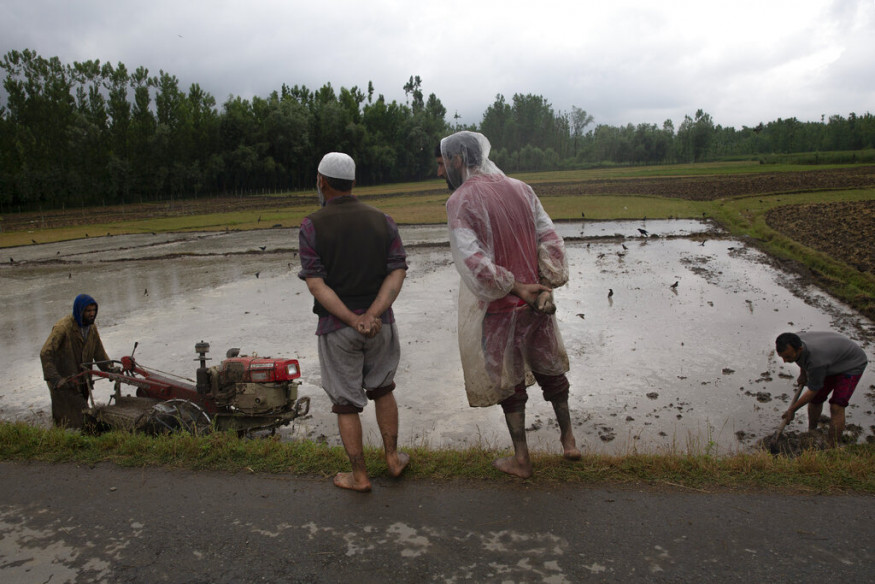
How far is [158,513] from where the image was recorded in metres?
3.08

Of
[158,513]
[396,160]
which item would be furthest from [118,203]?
[158,513]

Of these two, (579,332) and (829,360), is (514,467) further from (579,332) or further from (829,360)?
(579,332)

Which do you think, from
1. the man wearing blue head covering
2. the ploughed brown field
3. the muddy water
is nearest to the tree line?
the ploughed brown field

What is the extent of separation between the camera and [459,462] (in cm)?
356

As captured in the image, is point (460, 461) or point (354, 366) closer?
point (354, 366)

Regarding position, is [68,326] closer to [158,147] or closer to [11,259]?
[11,259]

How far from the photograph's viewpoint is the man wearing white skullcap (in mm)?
3271

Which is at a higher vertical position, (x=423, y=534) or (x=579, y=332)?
(x=423, y=534)

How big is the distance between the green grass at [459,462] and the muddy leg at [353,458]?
20 cm

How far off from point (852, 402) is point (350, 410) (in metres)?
5.36

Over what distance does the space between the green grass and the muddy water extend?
2.11 ft

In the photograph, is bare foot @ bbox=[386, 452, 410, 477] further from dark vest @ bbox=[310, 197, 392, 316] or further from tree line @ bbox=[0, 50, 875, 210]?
tree line @ bbox=[0, 50, 875, 210]

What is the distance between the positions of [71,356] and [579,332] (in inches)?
263

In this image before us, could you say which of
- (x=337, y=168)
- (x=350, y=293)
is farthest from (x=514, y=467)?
(x=337, y=168)
